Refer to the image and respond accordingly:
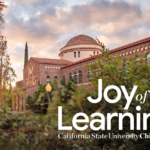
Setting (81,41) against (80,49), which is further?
(81,41)

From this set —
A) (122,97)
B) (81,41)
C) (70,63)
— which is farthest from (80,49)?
(122,97)

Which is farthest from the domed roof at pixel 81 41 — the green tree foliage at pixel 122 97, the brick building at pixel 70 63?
the green tree foliage at pixel 122 97

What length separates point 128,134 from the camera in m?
2.40

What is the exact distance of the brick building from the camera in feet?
66.7

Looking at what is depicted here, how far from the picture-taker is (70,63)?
108 feet

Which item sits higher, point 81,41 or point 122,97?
point 81,41

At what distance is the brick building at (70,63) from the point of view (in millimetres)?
20344

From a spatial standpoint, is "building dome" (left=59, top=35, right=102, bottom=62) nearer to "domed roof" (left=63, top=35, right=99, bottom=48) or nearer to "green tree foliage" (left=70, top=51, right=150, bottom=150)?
"domed roof" (left=63, top=35, right=99, bottom=48)

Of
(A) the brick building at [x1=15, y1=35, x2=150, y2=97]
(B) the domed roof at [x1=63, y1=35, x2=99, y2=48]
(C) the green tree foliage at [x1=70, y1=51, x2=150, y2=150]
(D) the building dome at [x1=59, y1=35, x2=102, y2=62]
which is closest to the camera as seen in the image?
(C) the green tree foliage at [x1=70, y1=51, x2=150, y2=150]

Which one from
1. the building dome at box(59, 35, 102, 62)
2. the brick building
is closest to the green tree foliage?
the brick building

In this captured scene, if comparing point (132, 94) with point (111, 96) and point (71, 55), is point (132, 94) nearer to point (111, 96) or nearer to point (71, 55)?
point (111, 96)

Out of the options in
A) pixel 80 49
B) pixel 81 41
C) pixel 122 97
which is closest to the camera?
pixel 122 97

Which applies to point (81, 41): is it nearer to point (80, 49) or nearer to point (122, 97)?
point (80, 49)

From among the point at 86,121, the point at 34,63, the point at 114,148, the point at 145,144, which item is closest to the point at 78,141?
the point at 86,121
